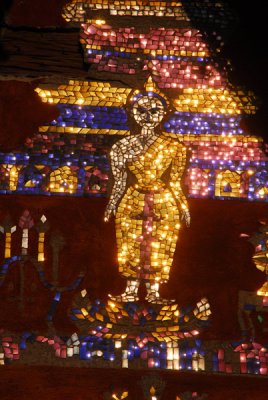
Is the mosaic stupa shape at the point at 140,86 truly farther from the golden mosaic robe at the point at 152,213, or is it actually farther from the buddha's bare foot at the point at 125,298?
the buddha's bare foot at the point at 125,298

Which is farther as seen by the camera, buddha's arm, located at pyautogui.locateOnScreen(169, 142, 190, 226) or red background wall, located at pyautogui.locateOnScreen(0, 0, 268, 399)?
buddha's arm, located at pyautogui.locateOnScreen(169, 142, 190, 226)

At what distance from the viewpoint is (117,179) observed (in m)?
2.85

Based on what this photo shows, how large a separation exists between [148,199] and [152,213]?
5cm

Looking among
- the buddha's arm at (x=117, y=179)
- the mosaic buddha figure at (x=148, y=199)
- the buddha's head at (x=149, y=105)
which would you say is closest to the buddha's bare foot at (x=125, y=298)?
the mosaic buddha figure at (x=148, y=199)

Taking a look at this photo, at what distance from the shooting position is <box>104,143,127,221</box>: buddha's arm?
9.29 ft

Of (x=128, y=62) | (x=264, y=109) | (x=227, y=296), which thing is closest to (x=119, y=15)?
(x=128, y=62)

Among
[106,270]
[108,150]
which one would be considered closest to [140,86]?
[108,150]

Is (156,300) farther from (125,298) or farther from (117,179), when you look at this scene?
(117,179)

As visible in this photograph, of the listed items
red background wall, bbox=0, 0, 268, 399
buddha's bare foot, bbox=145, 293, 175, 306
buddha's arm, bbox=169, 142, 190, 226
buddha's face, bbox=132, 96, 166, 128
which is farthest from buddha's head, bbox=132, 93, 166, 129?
buddha's bare foot, bbox=145, 293, 175, 306

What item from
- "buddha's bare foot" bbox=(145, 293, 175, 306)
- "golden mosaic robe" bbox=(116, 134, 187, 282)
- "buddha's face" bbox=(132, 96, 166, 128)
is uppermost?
"buddha's face" bbox=(132, 96, 166, 128)

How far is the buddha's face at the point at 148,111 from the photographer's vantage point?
2885 mm

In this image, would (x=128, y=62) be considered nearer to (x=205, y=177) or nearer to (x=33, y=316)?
(x=205, y=177)

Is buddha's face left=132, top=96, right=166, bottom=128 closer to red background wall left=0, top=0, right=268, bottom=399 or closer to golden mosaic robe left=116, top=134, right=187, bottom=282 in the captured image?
golden mosaic robe left=116, top=134, right=187, bottom=282

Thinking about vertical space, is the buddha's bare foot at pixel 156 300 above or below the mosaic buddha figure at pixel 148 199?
below
